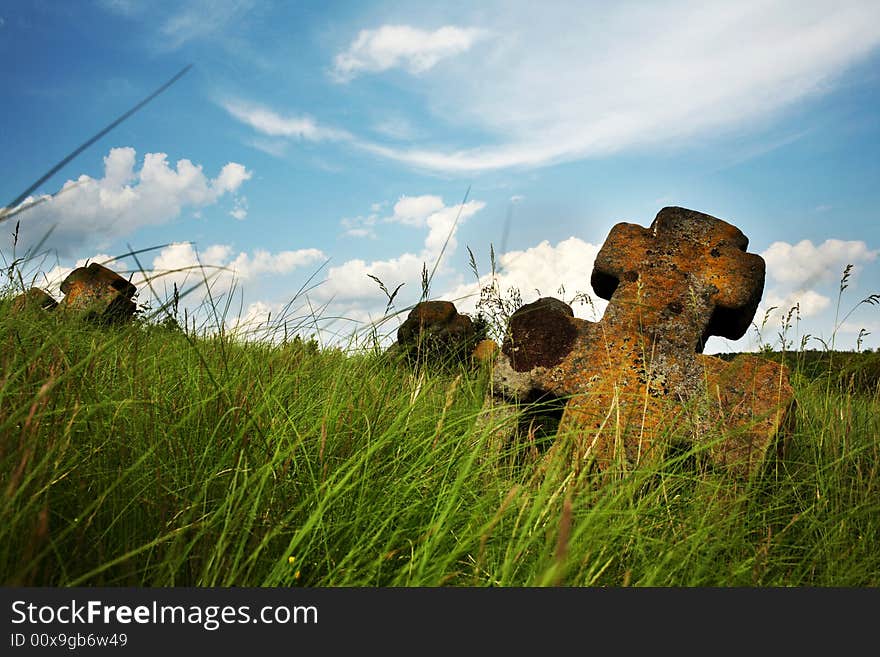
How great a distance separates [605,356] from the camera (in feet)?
11.6

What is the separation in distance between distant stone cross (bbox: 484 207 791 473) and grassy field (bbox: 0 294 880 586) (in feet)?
1.77

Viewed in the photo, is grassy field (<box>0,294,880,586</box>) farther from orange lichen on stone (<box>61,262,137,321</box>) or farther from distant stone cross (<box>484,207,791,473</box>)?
orange lichen on stone (<box>61,262,137,321</box>)

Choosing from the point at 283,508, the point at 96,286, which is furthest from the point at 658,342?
the point at 96,286

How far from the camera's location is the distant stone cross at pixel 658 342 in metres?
3.18

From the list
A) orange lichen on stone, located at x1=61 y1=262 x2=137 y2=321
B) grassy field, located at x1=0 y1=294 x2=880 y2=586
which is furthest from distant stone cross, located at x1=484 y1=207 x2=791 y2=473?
orange lichen on stone, located at x1=61 y1=262 x2=137 y2=321

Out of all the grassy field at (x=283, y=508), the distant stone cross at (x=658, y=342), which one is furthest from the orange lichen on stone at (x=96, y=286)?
the distant stone cross at (x=658, y=342)

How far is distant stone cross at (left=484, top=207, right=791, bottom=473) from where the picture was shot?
3.18 metres

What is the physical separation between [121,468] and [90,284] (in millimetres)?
5825

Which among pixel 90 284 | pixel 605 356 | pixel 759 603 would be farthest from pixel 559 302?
pixel 90 284

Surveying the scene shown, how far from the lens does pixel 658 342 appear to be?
3.50 meters

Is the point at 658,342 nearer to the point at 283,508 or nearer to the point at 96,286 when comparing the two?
the point at 283,508

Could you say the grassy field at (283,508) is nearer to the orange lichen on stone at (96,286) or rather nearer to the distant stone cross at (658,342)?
the distant stone cross at (658,342)

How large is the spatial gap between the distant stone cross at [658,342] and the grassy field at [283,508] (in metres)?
0.54

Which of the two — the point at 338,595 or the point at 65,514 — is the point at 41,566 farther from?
the point at 338,595
